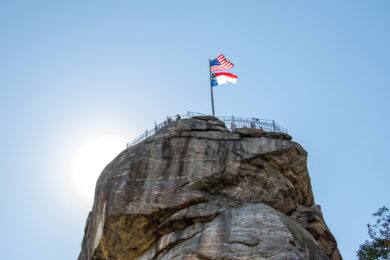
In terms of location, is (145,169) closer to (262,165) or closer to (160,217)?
(160,217)

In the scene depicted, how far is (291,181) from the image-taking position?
35.2m

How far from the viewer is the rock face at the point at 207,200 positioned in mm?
28219

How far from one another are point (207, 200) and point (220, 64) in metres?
15.4

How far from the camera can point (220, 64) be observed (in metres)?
43.1

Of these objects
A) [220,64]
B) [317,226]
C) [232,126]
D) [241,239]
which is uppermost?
[220,64]

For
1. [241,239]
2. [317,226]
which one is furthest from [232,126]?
[241,239]

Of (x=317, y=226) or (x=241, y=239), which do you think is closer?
(x=241, y=239)

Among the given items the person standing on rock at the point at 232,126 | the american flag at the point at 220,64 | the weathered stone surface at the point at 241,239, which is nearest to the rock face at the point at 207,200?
the weathered stone surface at the point at 241,239

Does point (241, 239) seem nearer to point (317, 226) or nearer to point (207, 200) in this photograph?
point (207, 200)

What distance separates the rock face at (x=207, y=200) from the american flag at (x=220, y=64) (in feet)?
24.8

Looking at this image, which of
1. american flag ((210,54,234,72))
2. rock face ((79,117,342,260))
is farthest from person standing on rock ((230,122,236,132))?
american flag ((210,54,234,72))

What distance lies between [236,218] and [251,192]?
3818 mm

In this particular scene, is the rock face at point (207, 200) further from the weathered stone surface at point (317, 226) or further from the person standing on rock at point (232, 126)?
the person standing on rock at point (232, 126)

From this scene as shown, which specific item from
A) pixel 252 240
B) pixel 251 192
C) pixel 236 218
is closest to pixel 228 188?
pixel 251 192
